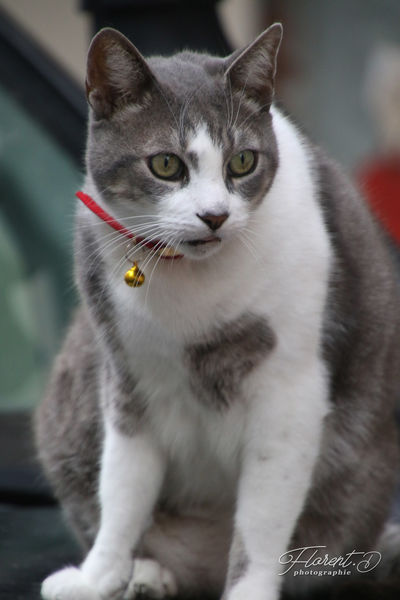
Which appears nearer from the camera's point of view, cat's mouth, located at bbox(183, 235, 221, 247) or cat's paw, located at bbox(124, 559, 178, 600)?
cat's mouth, located at bbox(183, 235, 221, 247)

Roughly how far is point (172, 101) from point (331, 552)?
3.43 ft

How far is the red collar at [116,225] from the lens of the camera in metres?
1.98

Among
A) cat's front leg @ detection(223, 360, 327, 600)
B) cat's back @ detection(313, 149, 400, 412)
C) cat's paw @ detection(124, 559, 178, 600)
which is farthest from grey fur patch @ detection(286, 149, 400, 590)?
cat's paw @ detection(124, 559, 178, 600)

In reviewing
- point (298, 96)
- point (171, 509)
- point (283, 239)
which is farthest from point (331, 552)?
point (298, 96)

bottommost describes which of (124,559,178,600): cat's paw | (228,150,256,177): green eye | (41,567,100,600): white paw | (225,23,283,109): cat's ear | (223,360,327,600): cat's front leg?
(124,559,178,600): cat's paw

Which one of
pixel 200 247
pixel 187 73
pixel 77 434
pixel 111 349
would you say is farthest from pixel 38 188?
pixel 200 247

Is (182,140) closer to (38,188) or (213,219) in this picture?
(213,219)

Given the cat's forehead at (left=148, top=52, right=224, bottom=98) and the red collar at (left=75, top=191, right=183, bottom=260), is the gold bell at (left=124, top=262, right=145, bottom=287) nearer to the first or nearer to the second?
the red collar at (left=75, top=191, right=183, bottom=260)

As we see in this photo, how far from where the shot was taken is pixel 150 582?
220 centimetres

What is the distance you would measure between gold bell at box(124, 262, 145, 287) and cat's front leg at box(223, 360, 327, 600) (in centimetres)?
29

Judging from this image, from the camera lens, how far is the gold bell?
6.57 ft

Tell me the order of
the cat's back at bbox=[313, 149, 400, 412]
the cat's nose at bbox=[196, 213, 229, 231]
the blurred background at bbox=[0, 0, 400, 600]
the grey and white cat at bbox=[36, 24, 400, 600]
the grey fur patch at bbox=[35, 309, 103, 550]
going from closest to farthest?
the cat's nose at bbox=[196, 213, 229, 231]
the grey and white cat at bbox=[36, 24, 400, 600]
the cat's back at bbox=[313, 149, 400, 412]
the grey fur patch at bbox=[35, 309, 103, 550]
the blurred background at bbox=[0, 0, 400, 600]

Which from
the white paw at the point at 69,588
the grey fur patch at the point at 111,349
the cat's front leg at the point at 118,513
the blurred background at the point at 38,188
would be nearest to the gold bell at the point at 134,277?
the grey fur patch at the point at 111,349

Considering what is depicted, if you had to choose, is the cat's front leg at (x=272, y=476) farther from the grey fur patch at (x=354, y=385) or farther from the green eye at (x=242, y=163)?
the green eye at (x=242, y=163)
